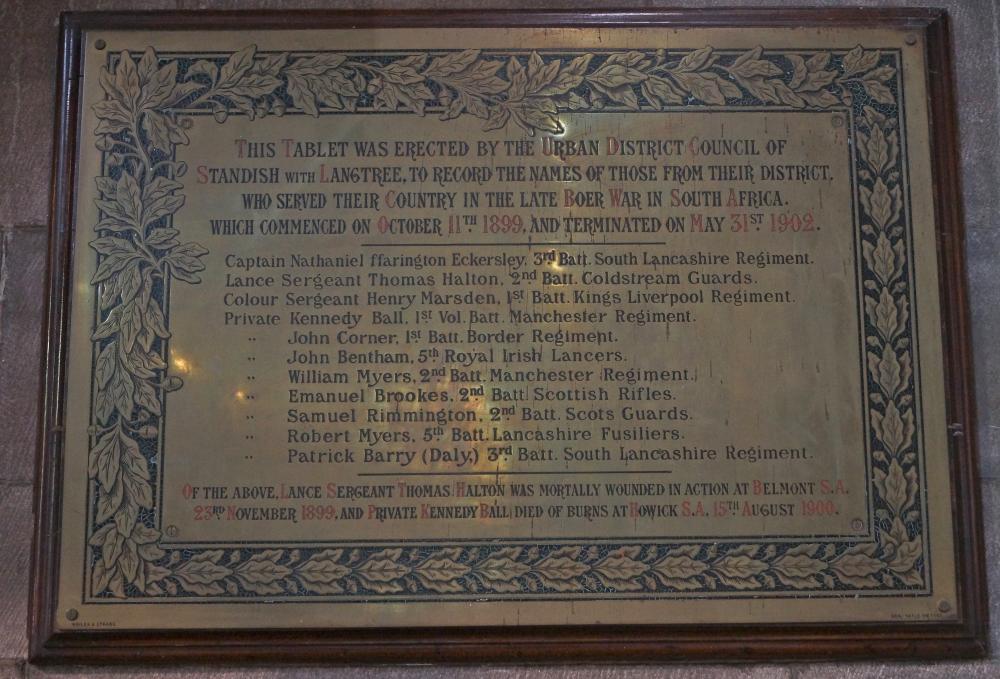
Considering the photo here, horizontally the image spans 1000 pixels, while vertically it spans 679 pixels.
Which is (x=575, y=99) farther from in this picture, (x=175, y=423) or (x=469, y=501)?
(x=175, y=423)

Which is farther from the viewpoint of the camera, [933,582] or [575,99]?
[575,99]

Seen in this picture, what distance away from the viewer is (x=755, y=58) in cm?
284

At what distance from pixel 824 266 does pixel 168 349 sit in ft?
6.31

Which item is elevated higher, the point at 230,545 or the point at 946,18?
the point at 946,18

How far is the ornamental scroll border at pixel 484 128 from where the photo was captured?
2611 mm

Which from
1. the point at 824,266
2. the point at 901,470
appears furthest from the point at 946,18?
the point at 901,470

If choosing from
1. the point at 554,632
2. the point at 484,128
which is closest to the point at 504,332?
the point at 484,128

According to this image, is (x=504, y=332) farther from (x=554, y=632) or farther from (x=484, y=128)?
(x=554, y=632)

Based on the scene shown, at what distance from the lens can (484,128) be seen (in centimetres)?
281

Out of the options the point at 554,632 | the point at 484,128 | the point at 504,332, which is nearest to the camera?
the point at 554,632

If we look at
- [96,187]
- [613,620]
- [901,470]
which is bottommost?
[613,620]

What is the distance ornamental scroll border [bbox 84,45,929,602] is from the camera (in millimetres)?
2611

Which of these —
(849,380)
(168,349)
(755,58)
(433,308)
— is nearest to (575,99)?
(755,58)

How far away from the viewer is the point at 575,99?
2826 mm
